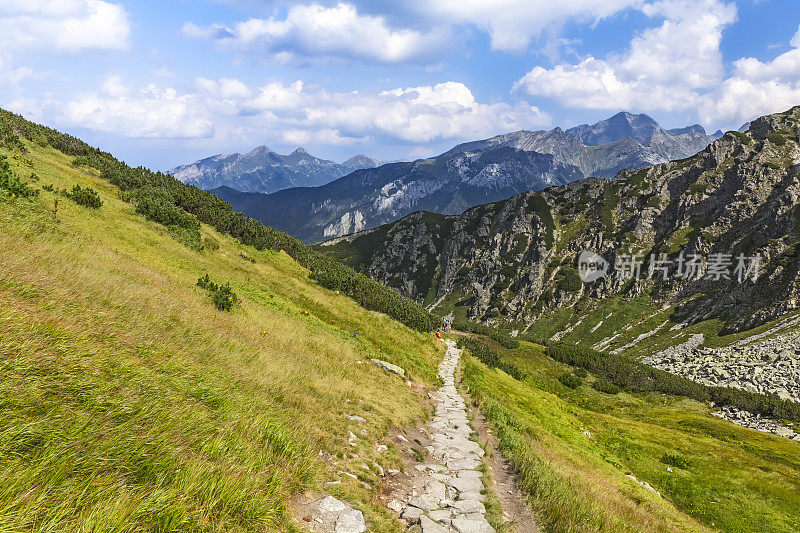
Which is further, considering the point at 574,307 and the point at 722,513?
the point at 574,307

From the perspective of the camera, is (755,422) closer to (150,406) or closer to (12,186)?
(150,406)

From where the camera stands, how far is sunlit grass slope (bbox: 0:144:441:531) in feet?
12.0

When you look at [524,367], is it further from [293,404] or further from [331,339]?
[293,404]

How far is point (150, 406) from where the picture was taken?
5.28m

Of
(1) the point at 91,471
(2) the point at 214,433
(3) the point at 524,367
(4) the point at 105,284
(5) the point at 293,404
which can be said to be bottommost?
(3) the point at 524,367

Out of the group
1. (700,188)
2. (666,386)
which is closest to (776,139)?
Result: (700,188)

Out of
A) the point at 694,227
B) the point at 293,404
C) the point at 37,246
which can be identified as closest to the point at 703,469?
the point at 293,404

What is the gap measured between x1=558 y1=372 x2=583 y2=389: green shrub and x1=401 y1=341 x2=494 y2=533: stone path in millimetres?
43352

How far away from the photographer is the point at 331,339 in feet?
70.3

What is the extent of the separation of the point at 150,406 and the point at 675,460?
1362 inches

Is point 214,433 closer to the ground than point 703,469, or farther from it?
farther from it

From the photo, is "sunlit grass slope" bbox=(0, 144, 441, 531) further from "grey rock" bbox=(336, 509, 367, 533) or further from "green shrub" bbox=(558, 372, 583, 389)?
"green shrub" bbox=(558, 372, 583, 389)

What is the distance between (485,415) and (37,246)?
63.2 ft

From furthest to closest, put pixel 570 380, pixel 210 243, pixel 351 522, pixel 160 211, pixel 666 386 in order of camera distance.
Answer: pixel 666 386, pixel 570 380, pixel 210 243, pixel 160 211, pixel 351 522
